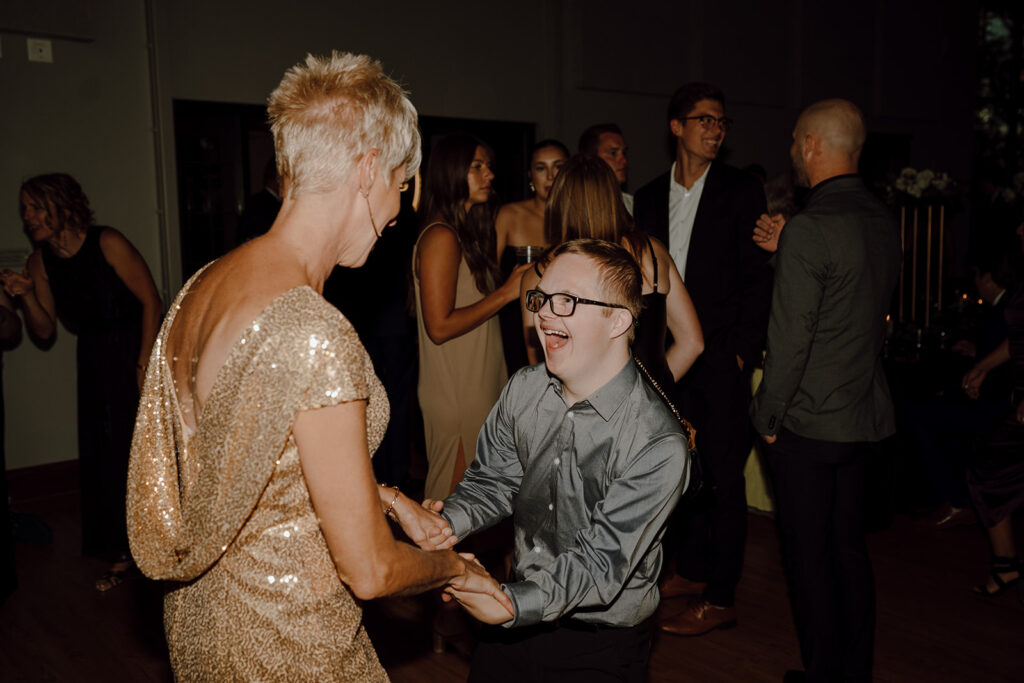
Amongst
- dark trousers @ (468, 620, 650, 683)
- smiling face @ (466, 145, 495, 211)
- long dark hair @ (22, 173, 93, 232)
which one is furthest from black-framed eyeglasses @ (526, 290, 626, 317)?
long dark hair @ (22, 173, 93, 232)

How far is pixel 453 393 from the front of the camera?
3.14 metres

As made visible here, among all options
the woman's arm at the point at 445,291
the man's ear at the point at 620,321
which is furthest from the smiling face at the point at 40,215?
the man's ear at the point at 620,321

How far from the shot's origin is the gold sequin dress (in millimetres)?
1173

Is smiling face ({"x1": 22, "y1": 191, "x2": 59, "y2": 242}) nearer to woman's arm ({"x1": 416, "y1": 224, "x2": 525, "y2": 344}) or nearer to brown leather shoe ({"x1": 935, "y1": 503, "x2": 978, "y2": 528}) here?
woman's arm ({"x1": 416, "y1": 224, "x2": 525, "y2": 344})

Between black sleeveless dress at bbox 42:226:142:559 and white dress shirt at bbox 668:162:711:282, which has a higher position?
white dress shirt at bbox 668:162:711:282

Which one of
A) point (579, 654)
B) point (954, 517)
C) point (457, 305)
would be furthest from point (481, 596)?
point (954, 517)

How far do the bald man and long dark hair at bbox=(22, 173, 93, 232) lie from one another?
3237 millimetres

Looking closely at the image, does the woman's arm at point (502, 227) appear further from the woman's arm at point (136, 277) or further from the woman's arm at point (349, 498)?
the woman's arm at point (349, 498)

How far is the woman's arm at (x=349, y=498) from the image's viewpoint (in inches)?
45.6

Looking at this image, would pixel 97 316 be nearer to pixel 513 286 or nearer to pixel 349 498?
pixel 513 286

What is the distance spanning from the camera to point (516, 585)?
1.49 metres

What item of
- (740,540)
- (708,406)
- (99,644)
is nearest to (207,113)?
(99,644)

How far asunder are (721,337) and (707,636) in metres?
1.20

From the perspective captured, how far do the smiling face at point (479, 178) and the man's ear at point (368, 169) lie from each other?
79.0 inches
